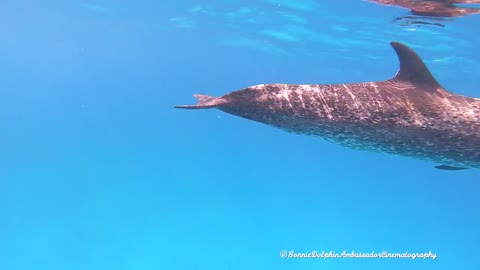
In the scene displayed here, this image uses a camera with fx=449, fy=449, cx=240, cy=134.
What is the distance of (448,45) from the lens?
886 inches

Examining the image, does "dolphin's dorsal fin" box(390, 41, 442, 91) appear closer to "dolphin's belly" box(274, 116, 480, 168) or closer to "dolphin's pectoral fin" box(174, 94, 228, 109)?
"dolphin's belly" box(274, 116, 480, 168)

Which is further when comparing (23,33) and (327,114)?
(23,33)

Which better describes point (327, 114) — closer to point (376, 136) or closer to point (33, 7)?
point (376, 136)

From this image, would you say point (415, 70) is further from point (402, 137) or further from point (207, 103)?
point (207, 103)

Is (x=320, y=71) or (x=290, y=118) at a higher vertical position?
(x=290, y=118)

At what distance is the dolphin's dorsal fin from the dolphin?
245mm

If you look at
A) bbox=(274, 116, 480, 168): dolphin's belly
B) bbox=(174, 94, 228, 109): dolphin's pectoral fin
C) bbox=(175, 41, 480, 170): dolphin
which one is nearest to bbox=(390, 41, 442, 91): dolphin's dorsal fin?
bbox=(175, 41, 480, 170): dolphin

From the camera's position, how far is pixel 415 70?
700 centimetres

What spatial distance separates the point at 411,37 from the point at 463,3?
847 cm

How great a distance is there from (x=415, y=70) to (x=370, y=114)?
119 centimetres

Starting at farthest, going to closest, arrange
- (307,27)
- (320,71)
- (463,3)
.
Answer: (320,71) → (307,27) → (463,3)

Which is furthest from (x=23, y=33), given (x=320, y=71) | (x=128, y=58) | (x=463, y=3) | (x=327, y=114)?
(x=327, y=114)

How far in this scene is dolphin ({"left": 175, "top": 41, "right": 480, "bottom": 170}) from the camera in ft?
21.4

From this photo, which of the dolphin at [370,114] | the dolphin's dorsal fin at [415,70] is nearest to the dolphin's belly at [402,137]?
the dolphin at [370,114]
